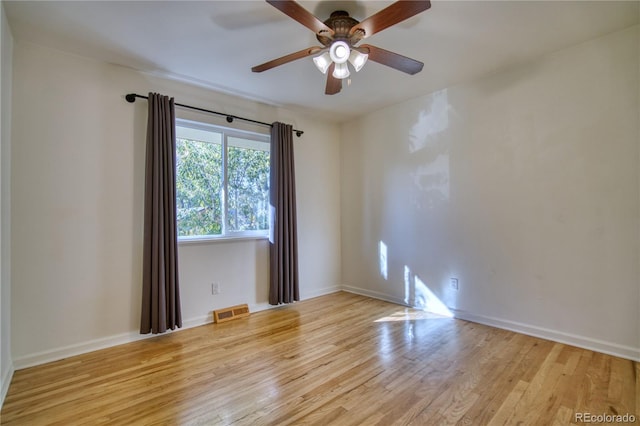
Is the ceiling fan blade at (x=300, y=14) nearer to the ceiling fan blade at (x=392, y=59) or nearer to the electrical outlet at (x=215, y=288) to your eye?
the ceiling fan blade at (x=392, y=59)

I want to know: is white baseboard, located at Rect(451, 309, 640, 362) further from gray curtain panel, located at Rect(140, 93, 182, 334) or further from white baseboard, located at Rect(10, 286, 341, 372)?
gray curtain panel, located at Rect(140, 93, 182, 334)

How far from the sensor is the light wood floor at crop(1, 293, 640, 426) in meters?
1.74

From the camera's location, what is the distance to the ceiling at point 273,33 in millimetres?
2035

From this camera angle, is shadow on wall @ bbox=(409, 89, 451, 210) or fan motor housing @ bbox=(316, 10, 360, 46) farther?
shadow on wall @ bbox=(409, 89, 451, 210)

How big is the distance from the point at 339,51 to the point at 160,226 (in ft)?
6.97

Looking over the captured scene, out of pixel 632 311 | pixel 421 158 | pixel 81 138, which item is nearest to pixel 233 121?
pixel 81 138

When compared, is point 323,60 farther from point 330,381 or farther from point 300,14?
point 330,381

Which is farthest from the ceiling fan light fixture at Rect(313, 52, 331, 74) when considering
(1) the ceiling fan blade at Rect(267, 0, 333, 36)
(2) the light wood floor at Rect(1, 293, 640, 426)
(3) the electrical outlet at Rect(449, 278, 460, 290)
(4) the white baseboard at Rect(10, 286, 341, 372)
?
(4) the white baseboard at Rect(10, 286, 341, 372)

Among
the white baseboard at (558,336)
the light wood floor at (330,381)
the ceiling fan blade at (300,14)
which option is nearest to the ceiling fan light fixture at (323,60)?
the ceiling fan blade at (300,14)

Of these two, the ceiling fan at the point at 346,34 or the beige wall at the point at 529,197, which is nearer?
Answer: the ceiling fan at the point at 346,34

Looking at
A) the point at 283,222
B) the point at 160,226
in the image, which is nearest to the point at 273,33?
the point at 160,226

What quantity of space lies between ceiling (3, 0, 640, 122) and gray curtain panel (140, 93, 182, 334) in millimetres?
517

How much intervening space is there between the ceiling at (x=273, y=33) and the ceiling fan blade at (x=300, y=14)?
0.25 metres

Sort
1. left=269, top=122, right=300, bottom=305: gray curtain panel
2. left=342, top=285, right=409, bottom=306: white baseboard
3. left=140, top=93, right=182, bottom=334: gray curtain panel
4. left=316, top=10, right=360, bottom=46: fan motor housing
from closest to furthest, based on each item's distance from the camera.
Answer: left=316, top=10, right=360, bottom=46: fan motor housing → left=140, top=93, right=182, bottom=334: gray curtain panel → left=269, top=122, right=300, bottom=305: gray curtain panel → left=342, top=285, right=409, bottom=306: white baseboard
